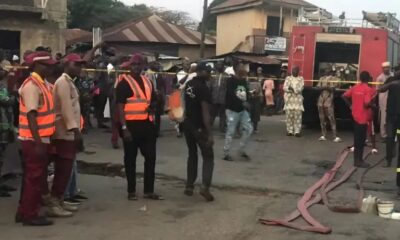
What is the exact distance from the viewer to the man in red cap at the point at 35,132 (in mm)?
6188

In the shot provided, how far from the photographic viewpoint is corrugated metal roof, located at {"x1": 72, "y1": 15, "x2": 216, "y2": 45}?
32.5 metres

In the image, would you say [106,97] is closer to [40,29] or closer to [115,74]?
[115,74]

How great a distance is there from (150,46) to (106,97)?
1957 centimetres

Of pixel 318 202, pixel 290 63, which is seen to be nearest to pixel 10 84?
pixel 318 202

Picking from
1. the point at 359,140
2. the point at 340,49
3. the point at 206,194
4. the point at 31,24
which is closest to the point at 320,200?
the point at 206,194

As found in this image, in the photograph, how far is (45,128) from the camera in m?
6.34

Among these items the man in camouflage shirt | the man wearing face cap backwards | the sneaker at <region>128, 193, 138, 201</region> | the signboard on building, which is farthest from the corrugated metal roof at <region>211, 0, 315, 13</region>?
the sneaker at <region>128, 193, 138, 201</region>

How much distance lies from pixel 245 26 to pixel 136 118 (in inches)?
1176

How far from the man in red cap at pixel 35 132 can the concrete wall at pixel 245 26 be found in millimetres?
29485

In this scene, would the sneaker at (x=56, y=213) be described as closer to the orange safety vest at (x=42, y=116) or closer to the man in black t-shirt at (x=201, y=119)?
the orange safety vest at (x=42, y=116)

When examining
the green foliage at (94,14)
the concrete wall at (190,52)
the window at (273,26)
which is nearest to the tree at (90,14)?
the green foliage at (94,14)

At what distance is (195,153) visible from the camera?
26.5 ft

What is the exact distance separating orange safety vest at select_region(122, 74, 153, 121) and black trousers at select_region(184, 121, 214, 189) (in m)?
0.61

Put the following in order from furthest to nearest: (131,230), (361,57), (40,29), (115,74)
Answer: (40,29) < (361,57) < (115,74) < (131,230)
